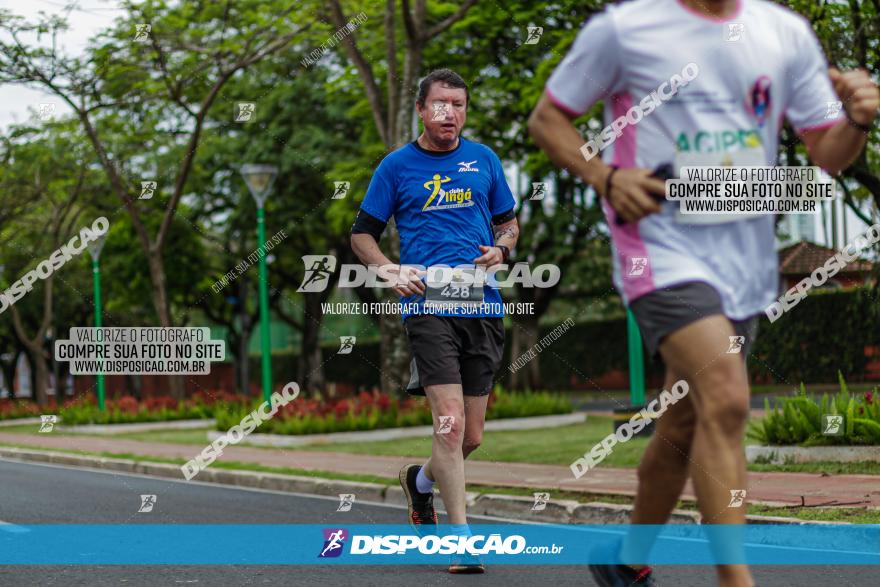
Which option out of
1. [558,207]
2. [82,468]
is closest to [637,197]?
[82,468]

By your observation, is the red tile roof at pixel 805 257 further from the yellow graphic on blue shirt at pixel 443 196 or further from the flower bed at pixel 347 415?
the yellow graphic on blue shirt at pixel 443 196

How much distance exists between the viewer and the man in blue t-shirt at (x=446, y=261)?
559 cm

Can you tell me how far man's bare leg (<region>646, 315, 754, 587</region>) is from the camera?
10.5 feet

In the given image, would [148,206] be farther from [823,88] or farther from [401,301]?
[823,88]

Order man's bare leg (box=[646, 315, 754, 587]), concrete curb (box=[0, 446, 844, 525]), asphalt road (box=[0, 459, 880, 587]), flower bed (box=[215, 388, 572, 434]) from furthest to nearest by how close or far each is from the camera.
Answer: flower bed (box=[215, 388, 572, 434])
concrete curb (box=[0, 446, 844, 525])
asphalt road (box=[0, 459, 880, 587])
man's bare leg (box=[646, 315, 754, 587])

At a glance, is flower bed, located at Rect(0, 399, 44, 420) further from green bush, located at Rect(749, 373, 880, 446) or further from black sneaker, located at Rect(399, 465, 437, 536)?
black sneaker, located at Rect(399, 465, 437, 536)

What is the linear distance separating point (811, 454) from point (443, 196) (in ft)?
17.7

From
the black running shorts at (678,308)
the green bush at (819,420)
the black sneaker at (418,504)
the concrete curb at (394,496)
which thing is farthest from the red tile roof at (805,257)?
the black running shorts at (678,308)

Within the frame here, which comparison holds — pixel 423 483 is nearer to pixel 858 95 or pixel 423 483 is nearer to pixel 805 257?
pixel 858 95

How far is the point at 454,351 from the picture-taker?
5.66 meters

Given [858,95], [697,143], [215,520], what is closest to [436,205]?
[697,143]

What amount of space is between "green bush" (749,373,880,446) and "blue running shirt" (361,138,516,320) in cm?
492

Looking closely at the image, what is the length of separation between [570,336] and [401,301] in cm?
3142

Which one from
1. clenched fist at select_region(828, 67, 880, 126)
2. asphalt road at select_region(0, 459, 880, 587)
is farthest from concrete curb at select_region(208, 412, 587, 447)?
clenched fist at select_region(828, 67, 880, 126)
